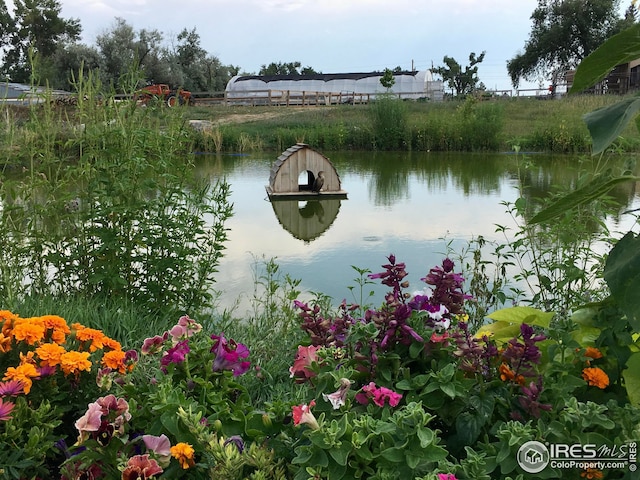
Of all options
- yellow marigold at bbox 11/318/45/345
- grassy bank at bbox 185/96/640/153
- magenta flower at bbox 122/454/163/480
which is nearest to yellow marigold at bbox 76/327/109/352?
yellow marigold at bbox 11/318/45/345

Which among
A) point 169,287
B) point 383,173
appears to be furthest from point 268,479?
point 383,173

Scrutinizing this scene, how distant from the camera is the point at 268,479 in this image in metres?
1.29

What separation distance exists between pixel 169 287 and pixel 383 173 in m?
7.96

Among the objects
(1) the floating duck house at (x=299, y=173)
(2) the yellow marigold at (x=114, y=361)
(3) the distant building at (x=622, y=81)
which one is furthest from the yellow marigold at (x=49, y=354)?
(3) the distant building at (x=622, y=81)

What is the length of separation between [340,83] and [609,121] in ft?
127

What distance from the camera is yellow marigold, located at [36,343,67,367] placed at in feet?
5.10

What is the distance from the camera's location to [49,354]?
1.56m

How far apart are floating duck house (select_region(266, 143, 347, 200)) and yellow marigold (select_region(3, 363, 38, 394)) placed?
6.69 meters

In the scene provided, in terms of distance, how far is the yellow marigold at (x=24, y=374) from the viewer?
147 centimetres

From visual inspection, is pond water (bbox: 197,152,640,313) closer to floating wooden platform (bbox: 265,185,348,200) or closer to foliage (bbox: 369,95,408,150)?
floating wooden platform (bbox: 265,185,348,200)

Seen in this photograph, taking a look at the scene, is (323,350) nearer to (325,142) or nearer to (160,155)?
(160,155)

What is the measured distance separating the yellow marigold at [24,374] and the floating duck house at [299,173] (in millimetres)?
6691

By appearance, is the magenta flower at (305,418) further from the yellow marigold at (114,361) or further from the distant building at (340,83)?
the distant building at (340,83)

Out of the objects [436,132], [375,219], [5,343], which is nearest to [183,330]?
[5,343]
